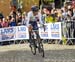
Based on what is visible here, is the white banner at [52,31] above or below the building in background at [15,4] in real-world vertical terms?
below

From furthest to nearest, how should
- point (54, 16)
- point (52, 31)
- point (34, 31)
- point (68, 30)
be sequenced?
point (54, 16) < point (52, 31) < point (68, 30) < point (34, 31)

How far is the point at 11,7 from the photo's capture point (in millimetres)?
26859

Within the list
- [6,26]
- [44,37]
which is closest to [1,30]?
[6,26]

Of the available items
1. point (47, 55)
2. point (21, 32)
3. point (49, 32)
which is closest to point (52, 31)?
point (49, 32)

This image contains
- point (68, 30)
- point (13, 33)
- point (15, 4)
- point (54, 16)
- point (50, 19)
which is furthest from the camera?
point (15, 4)

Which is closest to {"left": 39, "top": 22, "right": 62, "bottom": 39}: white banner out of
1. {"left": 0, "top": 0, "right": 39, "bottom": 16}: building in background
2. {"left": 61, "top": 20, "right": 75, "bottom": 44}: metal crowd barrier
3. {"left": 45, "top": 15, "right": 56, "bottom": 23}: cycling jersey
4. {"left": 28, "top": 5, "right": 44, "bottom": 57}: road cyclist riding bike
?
{"left": 61, "top": 20, "right": 75, "bottom": 44}: metal crowd barrier

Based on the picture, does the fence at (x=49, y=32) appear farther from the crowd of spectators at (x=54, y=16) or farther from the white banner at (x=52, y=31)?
the crowd of spectators at (x=54, y=16)

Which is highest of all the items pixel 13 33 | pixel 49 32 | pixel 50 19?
pixel 50 19

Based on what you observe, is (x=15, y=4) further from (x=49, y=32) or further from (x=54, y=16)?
(x=49, y=32)

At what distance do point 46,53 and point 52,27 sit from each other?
12.8 feet

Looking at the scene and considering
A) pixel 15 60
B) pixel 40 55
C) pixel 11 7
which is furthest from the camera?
pixel 11 7

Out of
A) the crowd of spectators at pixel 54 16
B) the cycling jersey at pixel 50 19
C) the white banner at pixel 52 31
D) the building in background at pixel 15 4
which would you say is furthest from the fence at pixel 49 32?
the building in background at pixel 15 4

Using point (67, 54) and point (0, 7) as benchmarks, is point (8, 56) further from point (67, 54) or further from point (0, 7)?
Result: point (0, 7)

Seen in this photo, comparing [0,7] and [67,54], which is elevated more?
[0,7]
